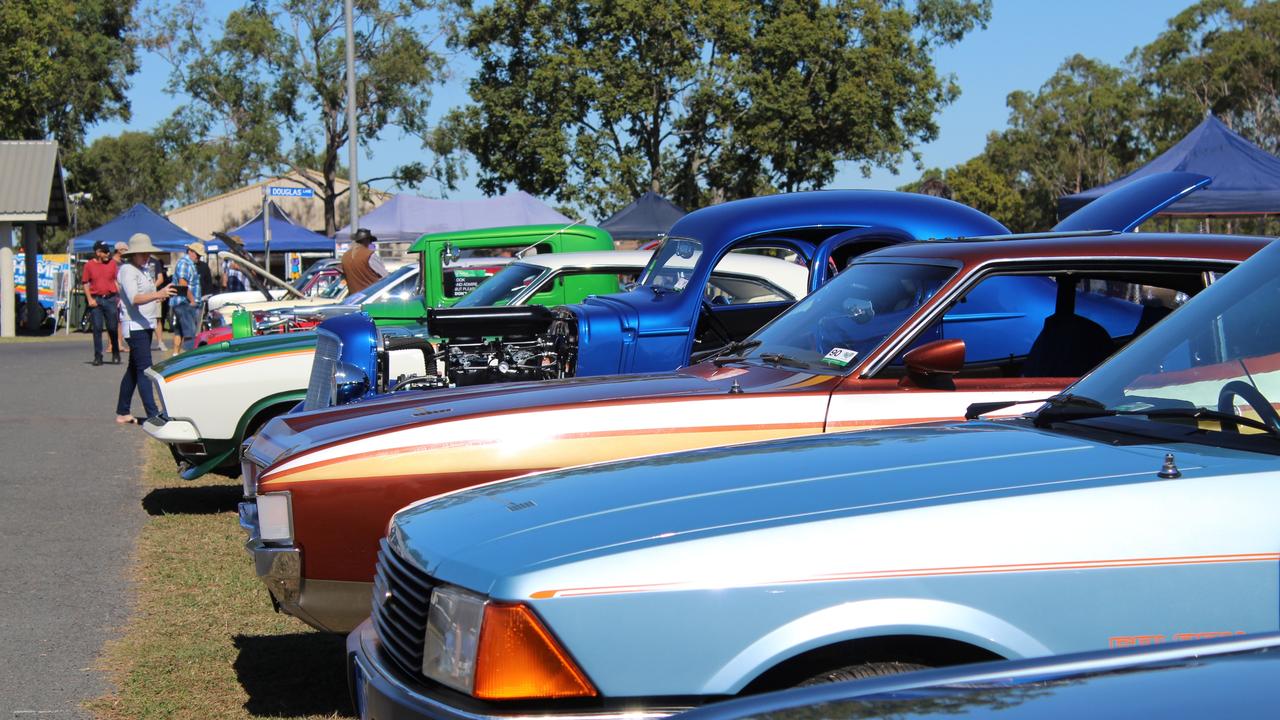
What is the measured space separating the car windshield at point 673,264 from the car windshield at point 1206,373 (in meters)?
3.92

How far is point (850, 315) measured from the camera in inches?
207

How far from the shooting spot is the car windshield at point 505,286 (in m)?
10.7

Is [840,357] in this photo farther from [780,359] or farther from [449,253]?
[449,253]

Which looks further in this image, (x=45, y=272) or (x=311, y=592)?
(x=45, y=272)

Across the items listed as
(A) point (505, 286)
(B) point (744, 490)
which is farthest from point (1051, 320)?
(A) point (505, 286)

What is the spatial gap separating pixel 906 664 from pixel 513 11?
41732mm

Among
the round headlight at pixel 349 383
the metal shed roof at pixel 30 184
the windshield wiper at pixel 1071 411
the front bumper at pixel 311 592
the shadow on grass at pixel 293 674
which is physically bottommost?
the shadow on grass at pixel 293 674

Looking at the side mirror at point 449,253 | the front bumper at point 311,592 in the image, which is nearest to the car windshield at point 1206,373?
the front bumper at point 311,592

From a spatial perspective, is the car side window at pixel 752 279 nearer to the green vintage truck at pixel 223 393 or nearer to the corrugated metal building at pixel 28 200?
the green vintage truck at pixel 223 393

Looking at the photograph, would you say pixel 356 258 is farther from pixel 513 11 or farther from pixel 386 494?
pixel 513 11

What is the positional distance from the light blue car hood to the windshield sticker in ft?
5.29

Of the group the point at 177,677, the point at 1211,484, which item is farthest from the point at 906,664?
the point at 177,677

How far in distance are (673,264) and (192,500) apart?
424 centimetres

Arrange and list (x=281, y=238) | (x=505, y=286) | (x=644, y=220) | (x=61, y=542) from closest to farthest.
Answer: (x=61, y=542) < (x=505, y=286) < (x=644, y=220) < (x=281, y=238)
